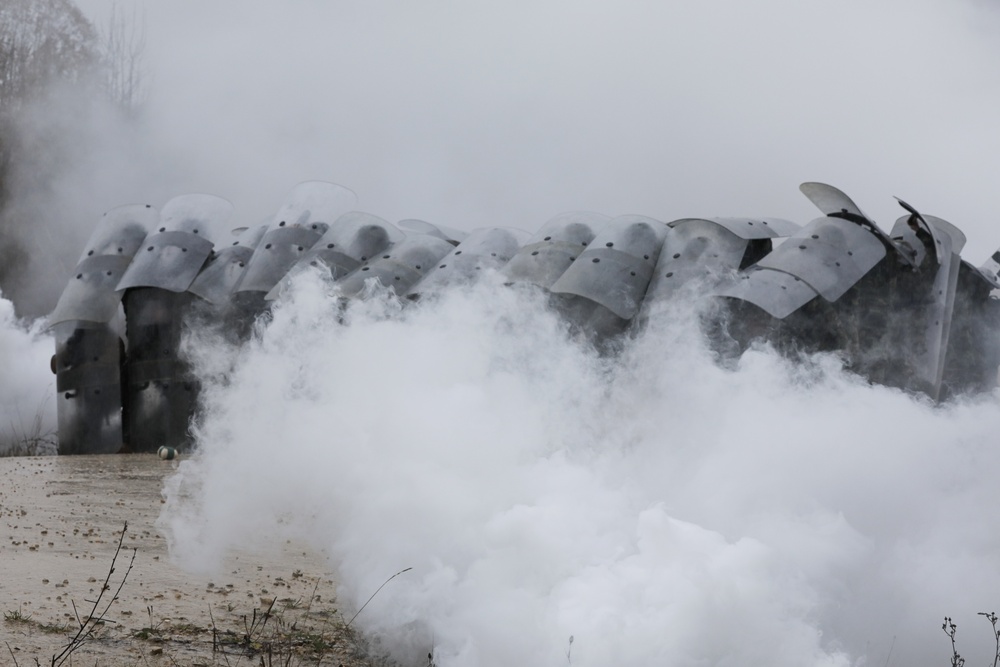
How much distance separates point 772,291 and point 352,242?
5.67 metres

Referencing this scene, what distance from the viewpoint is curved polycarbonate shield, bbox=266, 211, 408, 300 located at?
1383 cm

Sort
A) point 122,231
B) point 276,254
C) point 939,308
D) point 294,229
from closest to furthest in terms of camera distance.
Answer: point 939,308
point 276,254
point 294,229
point 122,231

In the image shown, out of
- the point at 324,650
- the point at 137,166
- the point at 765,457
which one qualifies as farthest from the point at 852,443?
the point at 137,166

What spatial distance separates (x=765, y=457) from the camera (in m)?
5.14

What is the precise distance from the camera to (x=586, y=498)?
4812mm

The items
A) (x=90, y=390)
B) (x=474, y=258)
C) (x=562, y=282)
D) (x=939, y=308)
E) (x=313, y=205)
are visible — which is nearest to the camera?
(x=939, y=308)

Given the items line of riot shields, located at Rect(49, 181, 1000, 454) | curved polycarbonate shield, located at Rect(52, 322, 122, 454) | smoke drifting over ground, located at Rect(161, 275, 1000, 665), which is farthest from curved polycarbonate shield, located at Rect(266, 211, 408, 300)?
smoke drifting over ground, located at Rect(161, 275, 1000, 665)

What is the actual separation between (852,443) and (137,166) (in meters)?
25.1

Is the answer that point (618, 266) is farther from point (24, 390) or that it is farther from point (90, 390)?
point (24, 390)

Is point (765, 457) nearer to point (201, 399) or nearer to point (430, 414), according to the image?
point (430, 414)

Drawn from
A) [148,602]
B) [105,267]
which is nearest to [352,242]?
[105,267]

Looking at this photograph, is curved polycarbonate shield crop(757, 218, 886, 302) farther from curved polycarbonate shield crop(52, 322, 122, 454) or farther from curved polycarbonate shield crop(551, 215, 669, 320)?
curved polycarbonate shield crop(52, 322, 122, 454)

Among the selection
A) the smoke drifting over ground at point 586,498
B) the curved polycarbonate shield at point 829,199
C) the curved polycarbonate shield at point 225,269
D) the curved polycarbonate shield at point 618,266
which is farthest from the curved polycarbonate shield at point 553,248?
the smoke drifting over ground at point 586,498

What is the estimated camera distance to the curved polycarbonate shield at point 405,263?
12188 millimetres
